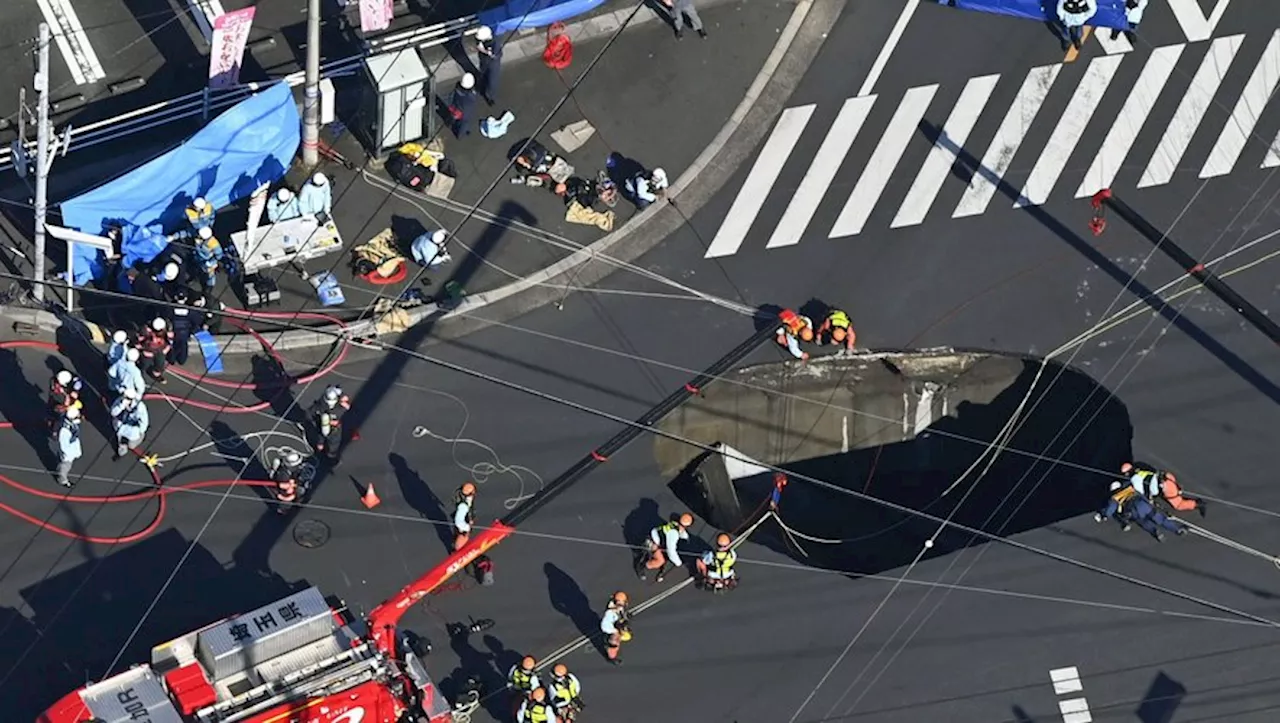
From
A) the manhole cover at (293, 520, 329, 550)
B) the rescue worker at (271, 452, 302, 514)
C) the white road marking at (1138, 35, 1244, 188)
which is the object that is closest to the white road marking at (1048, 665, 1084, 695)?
the white road marking at (1138, 35, 1244, 188)

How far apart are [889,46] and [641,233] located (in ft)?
27.0

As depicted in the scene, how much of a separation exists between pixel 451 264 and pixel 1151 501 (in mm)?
15552

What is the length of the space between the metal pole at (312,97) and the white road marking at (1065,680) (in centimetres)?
1911

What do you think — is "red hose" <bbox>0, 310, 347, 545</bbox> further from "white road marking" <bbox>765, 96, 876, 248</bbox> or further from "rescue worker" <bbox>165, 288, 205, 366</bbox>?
"white road marking" <bbox>765, 96, 876, 248</bbox>

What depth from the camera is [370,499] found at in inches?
1414

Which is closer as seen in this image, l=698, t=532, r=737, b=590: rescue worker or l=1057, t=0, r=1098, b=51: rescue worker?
l=698, t=532, r=737, b=590: rescue worker

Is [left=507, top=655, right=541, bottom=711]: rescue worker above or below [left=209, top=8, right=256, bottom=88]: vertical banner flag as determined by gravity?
below

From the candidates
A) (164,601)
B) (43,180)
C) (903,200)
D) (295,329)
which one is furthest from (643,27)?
(164,601)

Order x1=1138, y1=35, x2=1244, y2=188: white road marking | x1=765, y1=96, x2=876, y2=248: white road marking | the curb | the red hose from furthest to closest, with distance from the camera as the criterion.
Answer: x1=1138, y1=35, x2=1244, y2=188: white road marking
x1=765, y1=96, x2=876, y2=248: white road marking
the curb
the red hose

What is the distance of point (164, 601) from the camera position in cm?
3459

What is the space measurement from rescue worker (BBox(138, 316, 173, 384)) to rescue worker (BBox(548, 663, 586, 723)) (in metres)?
10.3

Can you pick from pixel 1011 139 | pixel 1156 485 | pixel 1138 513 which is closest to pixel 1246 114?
pixel 1011 139

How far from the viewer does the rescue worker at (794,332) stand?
38375mm

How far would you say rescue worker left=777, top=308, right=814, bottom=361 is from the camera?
38375 mm
